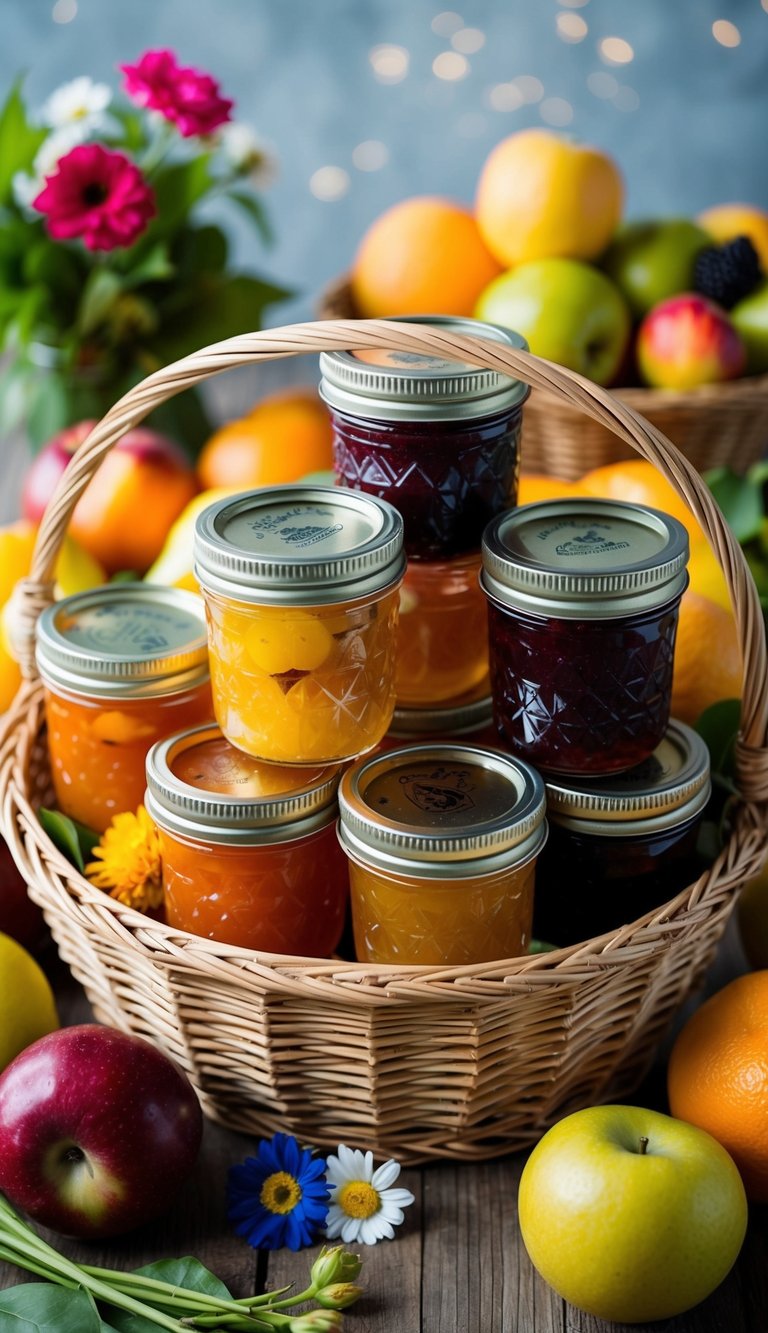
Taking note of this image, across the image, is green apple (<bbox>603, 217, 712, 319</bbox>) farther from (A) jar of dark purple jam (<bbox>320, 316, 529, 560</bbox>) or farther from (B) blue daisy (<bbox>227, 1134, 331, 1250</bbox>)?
(B) blue daisy (<bbox>227, 1134, 331, 1250</bbox>)

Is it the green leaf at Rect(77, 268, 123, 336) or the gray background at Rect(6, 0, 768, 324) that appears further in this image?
the gray background at Rect(6, 0, 768, 324)

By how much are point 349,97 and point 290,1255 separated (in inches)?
93.3

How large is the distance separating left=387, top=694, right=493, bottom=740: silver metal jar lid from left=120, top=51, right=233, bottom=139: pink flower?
94 cm

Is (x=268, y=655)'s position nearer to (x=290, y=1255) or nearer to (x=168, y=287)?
(x=290, y=1255)

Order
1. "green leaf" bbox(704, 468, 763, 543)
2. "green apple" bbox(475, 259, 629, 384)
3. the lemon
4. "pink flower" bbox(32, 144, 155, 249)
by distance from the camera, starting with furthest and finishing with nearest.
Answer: "green apple" bbox(475, 259, 629, 384)
"pink flower" bbox(32, 144, 155, 249)
"green leaf" bbox(704, 468, 763, 543)
the lemon

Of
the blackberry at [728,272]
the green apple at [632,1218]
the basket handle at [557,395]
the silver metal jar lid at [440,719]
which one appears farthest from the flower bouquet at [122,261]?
the green apple at [632,1218]

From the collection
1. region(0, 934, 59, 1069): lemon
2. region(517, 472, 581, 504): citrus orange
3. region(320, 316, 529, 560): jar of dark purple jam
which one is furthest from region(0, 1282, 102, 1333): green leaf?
region(517, 472, 581, 504): citrus orange

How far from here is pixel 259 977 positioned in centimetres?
89

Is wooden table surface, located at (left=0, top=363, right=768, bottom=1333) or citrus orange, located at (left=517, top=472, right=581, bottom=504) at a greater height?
citrus orange, located at (left=517, top=472, right=581, bottom=504)

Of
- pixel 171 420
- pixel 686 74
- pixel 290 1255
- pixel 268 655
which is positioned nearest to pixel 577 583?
pixel 268 655

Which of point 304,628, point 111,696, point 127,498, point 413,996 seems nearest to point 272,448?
point 127,498

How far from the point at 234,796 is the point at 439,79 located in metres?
2.16

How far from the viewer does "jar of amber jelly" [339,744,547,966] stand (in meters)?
0.88

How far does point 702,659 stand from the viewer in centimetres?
116
